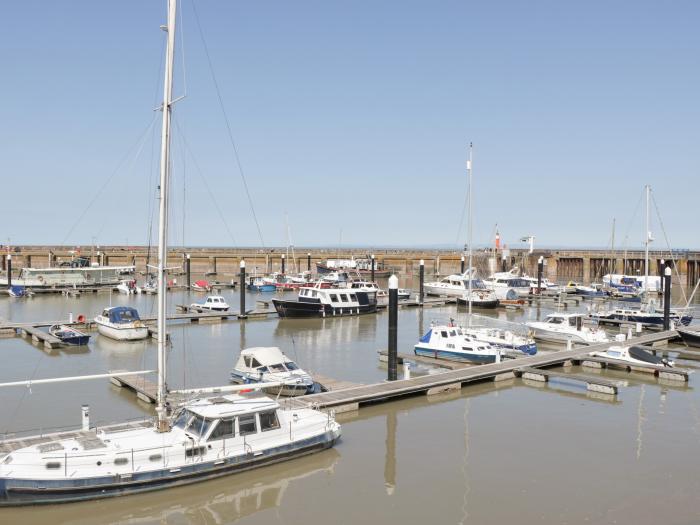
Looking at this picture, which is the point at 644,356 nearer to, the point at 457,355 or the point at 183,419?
the point at 457,355

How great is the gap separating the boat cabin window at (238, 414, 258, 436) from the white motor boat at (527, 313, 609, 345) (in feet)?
84.3

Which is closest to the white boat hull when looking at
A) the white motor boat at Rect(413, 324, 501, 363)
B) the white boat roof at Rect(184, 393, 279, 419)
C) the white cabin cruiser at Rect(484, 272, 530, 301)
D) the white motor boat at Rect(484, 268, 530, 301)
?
the white motor boat at Rect(413, 324, 501, 363)

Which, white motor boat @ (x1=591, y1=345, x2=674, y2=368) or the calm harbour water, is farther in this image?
white motor boat @ (x1=591, y1=345, x2=674, y2=368)

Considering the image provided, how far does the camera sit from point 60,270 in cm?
7781

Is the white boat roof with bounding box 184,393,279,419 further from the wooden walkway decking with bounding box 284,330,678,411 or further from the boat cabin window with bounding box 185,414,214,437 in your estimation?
the wooden walkway decking with bounding box 284,330,678,411

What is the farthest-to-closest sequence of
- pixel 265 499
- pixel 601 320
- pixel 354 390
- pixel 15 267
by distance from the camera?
pixel 15 267, pixel 601 320, pixel 354 390, pixel 265 499

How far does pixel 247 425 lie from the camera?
676 inches

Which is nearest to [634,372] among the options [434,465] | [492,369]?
[492,369]

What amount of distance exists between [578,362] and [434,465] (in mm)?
16715

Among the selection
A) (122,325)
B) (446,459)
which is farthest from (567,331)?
(122,325)

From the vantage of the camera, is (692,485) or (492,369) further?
(492,369)

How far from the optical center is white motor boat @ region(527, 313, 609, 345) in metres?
37.8

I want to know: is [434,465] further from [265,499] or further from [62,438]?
[62,438]

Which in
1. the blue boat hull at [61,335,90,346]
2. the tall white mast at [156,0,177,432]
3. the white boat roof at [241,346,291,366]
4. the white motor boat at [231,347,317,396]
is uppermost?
the tall white mast at [156,0,177,432]
